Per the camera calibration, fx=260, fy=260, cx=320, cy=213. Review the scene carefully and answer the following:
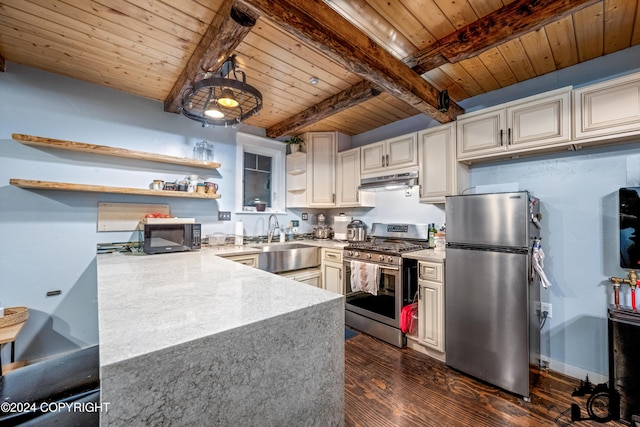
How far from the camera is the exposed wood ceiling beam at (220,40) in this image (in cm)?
153

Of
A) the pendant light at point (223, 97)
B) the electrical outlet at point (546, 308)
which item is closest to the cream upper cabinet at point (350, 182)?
the pendant light at point (223, 97)

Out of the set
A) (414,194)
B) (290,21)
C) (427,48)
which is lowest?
(414,194)

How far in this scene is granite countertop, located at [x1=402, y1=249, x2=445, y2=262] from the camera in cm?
232

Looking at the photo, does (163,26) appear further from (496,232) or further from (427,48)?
(496,232)

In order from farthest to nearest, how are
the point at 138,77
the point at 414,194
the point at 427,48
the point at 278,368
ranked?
the point at 414,194, the point at 138,77, the point at 427,48, the point at 278,368

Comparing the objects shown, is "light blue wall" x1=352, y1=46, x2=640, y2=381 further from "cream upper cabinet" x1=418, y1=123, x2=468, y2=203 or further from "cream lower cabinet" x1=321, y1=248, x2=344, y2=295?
"cream lower cabinet" x1=321, y1=248, x2=344, y2=295

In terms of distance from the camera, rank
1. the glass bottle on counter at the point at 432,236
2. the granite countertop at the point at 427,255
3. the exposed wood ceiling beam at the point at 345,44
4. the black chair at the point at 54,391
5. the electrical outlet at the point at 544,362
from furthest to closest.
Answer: the glass bottle on counter at the point at 432,236, the granite countertop at the point at 427,255, the electrical outlet at the point at 544,362, the exposed wood ceiling beam at the point at 345,44, the black chair at the point at 54,391

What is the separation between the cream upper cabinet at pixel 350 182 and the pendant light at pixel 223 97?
1658 mm

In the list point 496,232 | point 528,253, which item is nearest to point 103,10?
point 496,232

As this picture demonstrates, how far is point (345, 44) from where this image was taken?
1.68 m

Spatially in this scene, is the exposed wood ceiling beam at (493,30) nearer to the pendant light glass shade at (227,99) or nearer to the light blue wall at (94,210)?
the light blue wall at (94,210)

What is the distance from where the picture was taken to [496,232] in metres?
1.99

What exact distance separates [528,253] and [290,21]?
218 cm

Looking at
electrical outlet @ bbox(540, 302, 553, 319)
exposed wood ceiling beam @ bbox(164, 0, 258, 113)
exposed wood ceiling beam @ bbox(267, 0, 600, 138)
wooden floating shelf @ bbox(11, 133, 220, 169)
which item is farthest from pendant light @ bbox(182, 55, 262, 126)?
electrical outlet @ bbox(540, 302, 553, 319)
